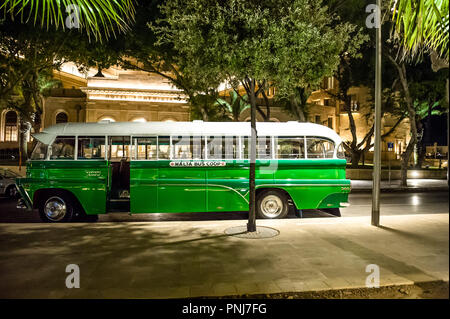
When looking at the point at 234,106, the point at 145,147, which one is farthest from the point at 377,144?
the point at 234,106

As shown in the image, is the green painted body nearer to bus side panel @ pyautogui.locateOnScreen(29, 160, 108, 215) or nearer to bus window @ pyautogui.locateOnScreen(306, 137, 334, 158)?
bus side panel @ pyautogui.locateOnScreen(29, 160, 108, 215)

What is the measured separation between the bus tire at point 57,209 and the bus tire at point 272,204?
5555mm

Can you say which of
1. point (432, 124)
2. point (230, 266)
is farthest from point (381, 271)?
point (432, 124)

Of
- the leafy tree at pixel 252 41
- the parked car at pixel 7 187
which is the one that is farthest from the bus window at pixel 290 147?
the parked car at pixel 7 187

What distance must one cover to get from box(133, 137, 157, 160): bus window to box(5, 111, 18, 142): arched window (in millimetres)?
35115

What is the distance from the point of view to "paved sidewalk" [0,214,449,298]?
5.15 meters

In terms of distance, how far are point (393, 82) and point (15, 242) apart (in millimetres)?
27681

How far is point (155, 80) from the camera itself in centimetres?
3388

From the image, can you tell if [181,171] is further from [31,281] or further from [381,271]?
[381,271]

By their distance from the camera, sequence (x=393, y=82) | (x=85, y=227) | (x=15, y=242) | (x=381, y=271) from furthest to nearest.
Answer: (x=393, y=82) < (x=85, y=227) < (x=15, y=242) < (x=381, y=271)

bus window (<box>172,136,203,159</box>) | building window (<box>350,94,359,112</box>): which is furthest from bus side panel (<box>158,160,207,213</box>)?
building window (<box>350,94,359,112</box>)

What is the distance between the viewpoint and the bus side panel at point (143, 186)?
995cm

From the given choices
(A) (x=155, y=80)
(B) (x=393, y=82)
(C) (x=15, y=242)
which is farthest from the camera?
(A) (x=155, y=80)
